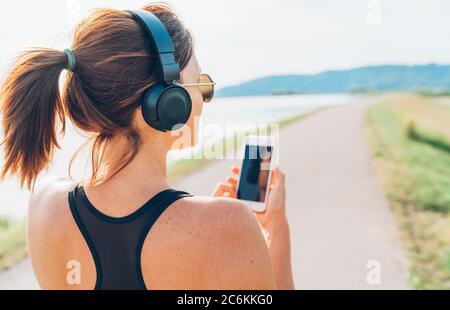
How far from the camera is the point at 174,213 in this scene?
48.3 inches

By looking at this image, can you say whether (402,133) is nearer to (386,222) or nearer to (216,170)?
(216,170)

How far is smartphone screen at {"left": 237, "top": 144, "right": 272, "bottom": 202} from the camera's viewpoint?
2123 mm

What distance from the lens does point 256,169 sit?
218cm

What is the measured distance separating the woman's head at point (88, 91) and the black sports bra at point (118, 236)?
4.3 inches

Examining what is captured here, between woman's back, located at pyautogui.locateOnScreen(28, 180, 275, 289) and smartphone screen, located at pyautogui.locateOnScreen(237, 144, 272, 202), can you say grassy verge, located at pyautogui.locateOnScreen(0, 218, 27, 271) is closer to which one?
smartphone screen, located at pyautogui.locateOnScreen(237, 144, 272, 202)

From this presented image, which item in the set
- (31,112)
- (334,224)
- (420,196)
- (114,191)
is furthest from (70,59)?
(420,196)

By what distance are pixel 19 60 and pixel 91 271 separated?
577 millimetres

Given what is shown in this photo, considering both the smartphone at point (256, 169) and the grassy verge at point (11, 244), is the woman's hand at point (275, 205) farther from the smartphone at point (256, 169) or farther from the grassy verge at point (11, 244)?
the grassy verge at point (11, 244)

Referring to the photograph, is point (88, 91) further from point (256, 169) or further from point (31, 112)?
point (256, 169)

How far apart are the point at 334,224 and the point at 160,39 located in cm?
465

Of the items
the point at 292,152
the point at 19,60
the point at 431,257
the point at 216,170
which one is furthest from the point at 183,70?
the point at 292,152

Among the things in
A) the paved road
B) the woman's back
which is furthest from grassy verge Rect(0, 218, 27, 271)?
the woman's back

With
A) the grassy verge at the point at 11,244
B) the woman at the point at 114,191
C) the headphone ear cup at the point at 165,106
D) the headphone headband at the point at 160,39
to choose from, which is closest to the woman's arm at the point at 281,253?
Answer: the woman at the point at 114,191

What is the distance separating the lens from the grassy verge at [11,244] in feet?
14.6
